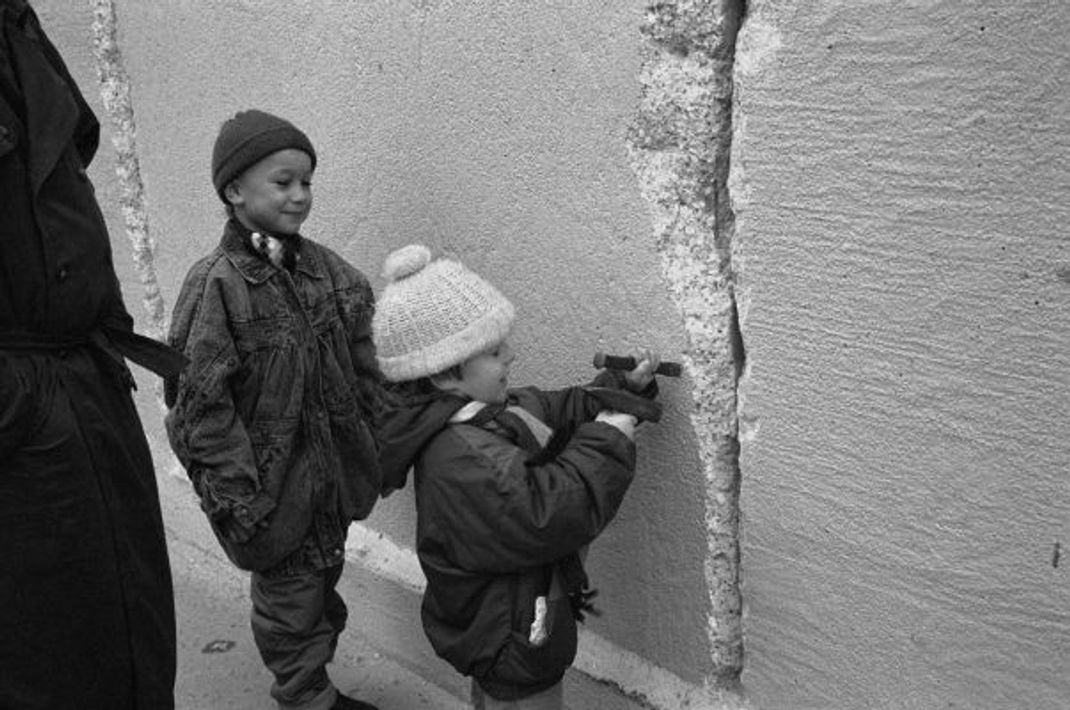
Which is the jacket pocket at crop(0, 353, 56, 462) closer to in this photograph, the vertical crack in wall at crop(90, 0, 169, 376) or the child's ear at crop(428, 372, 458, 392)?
the child's ear at crop(428, 372, 458, 392)

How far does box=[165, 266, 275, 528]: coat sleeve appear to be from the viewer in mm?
2170

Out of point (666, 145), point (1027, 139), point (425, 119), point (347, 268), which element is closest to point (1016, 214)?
point (1027, 139)

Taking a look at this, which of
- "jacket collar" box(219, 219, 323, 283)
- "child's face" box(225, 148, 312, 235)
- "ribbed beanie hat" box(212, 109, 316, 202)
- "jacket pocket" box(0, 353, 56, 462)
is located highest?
"ribbed beanie hat" box(212, 109, 316, 202)

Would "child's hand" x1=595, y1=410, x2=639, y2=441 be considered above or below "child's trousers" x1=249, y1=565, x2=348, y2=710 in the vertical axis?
above

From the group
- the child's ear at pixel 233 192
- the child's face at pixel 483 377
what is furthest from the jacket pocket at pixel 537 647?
the child's ear at pixel 233 192

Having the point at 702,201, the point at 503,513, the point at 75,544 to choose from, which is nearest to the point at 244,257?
the point at 75,544

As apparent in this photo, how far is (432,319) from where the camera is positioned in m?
1.95

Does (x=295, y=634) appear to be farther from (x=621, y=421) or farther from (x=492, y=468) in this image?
(x=621, y=421)

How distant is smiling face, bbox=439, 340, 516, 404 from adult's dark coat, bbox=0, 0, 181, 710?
22.6 inches

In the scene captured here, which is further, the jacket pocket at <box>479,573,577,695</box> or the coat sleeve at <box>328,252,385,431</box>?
the coat sleeve at <box>328,252,385,431</box>

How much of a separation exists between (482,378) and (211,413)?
0.61 m

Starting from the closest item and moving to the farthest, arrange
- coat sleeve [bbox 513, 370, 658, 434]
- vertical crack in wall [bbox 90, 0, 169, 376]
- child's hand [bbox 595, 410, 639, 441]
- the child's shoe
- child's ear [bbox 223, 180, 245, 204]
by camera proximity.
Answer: child's hand [bbox 595, 410, 639, 441]
coat sleeve [bbox 513, 370, 658, 434]
child's ear [bbox 223, 180, 245, 204]
the child's shoe
vertical crack in wall [bbox 90, 0, 169, 376]

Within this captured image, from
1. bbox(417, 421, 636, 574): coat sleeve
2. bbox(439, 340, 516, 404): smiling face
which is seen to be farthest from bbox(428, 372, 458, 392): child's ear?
bbox(417, 421, 636, 574): coat sleeve

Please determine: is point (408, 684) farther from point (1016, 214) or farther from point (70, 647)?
point (1016, 214)
